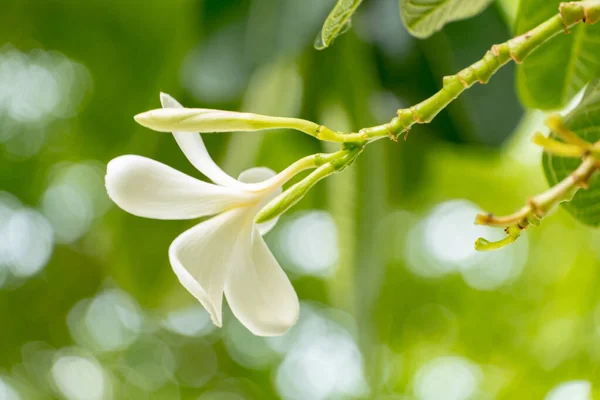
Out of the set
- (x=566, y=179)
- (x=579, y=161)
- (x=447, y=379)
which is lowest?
(x=566, y=179)

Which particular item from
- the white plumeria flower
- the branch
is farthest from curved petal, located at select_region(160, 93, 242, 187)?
the branch

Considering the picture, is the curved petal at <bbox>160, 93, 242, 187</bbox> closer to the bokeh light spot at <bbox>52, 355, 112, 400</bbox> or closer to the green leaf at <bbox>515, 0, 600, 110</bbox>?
the green leaf at <bbox>515, 0, 600, 110</bbox>

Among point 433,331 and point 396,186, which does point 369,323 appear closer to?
point 396,186

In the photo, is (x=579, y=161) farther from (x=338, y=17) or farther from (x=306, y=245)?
(x=306, y=245)

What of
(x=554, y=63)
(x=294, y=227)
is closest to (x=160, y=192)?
(x=554, y=63)

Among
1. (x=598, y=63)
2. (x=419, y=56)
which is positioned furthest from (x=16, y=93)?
(x=598, y=63)
